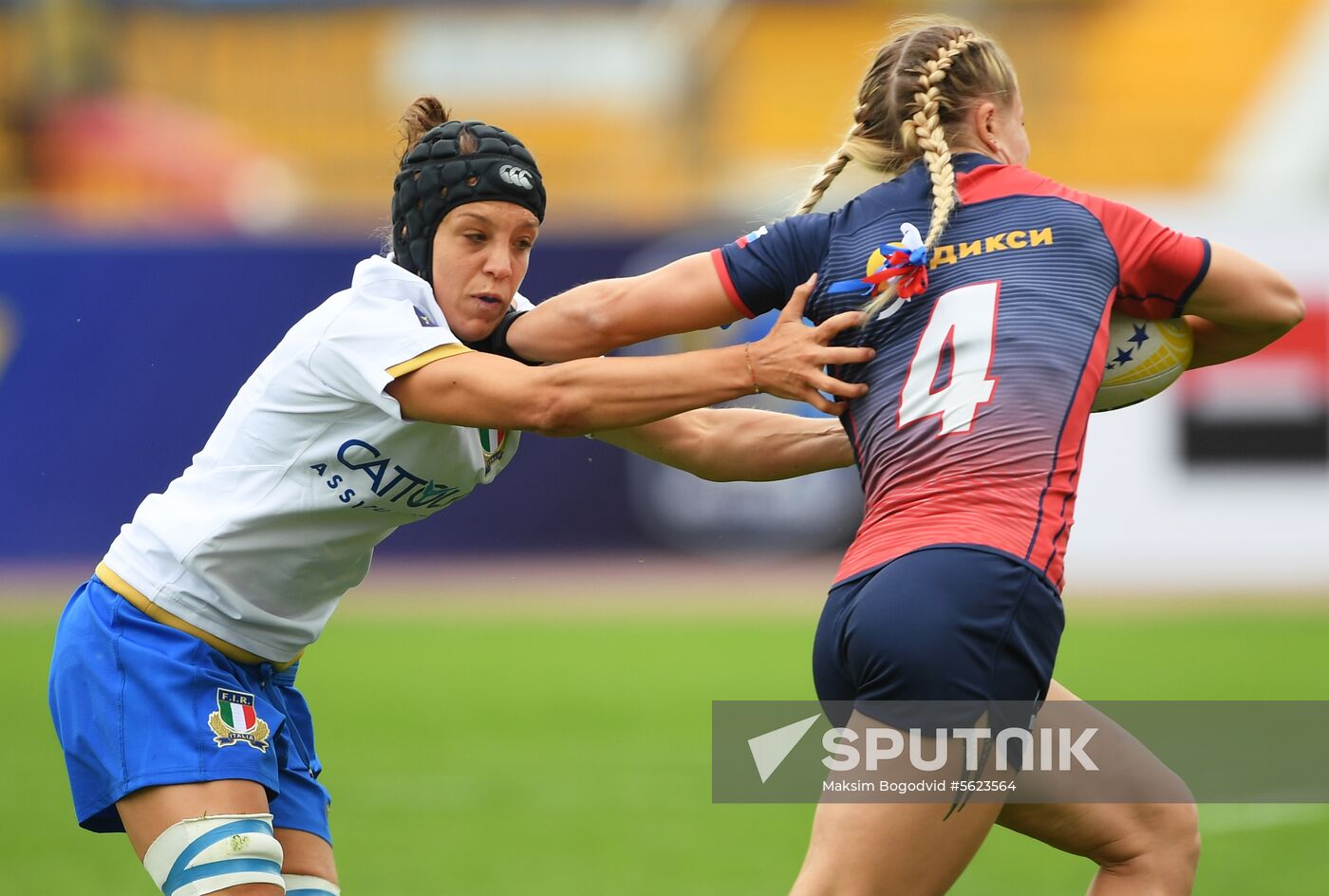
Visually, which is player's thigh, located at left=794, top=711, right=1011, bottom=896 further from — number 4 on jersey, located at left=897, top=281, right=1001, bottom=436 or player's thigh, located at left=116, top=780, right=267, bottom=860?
player's thigh, located at left=116, top=780, right=267, bottom=860

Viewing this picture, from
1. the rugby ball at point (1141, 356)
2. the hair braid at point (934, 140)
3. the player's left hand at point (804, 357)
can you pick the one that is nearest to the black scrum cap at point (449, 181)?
the player's left hand at point (804, 357)

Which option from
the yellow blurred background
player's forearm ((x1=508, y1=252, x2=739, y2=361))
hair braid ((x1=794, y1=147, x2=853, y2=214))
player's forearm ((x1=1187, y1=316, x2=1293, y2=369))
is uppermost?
the yellow blurred background

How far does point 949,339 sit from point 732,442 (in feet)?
3.72

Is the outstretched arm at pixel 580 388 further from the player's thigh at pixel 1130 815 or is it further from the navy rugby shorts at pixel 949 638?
the player's thigh at pixel 1130 815


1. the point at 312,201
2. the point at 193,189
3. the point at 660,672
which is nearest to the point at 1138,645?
the point at 660,672

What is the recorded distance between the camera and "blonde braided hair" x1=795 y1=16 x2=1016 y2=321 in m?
3.14

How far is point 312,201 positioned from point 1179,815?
1639 cm

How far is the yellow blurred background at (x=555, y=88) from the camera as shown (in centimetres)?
1859

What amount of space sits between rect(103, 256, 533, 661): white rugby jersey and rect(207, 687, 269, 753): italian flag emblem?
126mm

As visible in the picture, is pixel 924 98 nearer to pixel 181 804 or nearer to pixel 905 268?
pixel 905 268

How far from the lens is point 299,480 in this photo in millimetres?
3545

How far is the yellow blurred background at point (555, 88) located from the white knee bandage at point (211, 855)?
48.1 ft

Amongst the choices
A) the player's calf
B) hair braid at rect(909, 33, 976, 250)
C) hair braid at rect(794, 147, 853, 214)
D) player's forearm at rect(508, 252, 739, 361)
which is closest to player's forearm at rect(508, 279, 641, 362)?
player's forearm at rect(508, 252, 739, 361)

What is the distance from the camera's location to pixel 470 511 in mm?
13859
